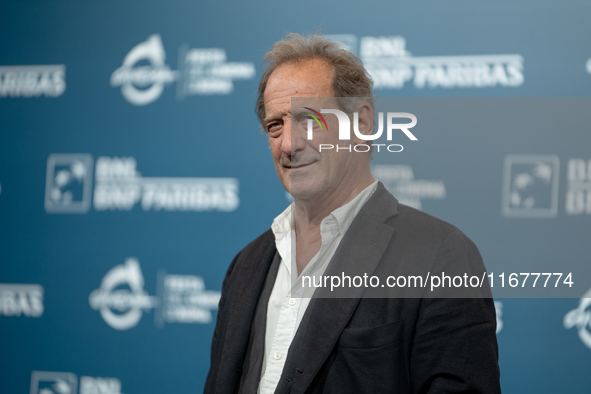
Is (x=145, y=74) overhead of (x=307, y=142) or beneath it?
overhead

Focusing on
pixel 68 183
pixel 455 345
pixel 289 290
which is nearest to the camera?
pixel 455 345

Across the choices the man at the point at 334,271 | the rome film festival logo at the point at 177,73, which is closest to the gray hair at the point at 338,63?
the man at the point at 334,271

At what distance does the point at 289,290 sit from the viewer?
3.89 ft

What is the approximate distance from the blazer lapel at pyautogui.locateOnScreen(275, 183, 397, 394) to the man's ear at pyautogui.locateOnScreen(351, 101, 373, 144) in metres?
0.19

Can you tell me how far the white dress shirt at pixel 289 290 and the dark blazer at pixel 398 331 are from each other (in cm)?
6

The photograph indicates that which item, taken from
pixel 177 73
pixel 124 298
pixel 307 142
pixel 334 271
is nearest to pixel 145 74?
pixel 177 73

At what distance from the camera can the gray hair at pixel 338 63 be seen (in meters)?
1.24

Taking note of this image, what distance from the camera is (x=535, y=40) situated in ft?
6.31

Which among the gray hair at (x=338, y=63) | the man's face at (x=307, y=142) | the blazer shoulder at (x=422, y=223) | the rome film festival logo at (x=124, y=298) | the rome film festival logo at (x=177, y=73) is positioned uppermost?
the rome film festival logo at (x=177, y=73)

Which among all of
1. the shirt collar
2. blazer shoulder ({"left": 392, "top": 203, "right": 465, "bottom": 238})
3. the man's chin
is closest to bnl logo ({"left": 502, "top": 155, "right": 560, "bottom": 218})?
blazer shoulder ({"left": 392, "top": 203, "right": 465, "bottom": 238})

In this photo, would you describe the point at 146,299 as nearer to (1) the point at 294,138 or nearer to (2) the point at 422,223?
(1) the point at 294,138

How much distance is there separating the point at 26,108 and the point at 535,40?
2531 millimetres

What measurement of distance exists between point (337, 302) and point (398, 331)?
145mm

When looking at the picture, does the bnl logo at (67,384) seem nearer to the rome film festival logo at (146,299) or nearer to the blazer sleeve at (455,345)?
the rome film festival logo at (146,299)
